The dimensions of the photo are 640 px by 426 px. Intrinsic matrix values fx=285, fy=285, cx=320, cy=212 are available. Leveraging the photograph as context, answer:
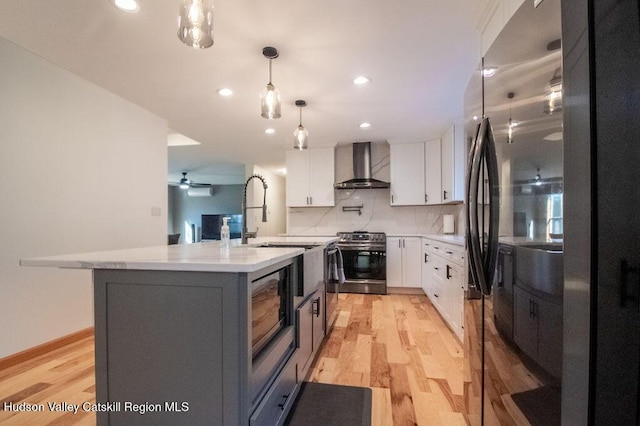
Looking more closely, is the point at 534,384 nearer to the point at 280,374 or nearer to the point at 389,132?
the point at 280,374

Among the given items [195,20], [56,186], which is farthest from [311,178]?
[195,20]

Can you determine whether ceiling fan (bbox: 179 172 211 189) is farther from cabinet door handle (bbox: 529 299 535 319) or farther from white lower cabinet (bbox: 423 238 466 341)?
cabinet door handle (bbox: 529 299 535 319)

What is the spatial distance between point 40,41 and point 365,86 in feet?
8.20

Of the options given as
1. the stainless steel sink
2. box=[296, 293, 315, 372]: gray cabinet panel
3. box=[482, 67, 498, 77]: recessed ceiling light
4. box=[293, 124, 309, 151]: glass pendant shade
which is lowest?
box=[296, 293, 315, 372]: gray cabinet panel

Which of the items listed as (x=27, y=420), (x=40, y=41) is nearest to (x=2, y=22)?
(x=40, y=41)

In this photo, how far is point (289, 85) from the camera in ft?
8.76

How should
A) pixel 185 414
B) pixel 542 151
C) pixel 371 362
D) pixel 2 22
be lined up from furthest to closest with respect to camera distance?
1. pixel 371 362
2. pixel 2 22
3. pixel 185 414
4. pixel 542 151

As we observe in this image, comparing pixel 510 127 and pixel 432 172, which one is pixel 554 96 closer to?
pixel 510 127

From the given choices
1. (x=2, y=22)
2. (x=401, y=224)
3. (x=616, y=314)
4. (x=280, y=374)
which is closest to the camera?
(x=616, y=314)

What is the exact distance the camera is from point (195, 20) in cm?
129

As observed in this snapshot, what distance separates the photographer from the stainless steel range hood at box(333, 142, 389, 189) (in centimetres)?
467

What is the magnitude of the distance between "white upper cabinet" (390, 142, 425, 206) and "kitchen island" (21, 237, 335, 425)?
391 cm

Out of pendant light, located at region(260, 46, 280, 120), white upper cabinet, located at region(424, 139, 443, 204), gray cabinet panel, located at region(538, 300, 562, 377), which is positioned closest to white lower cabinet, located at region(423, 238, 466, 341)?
white upper cabinet, located at region(424, 139, 443, 204)

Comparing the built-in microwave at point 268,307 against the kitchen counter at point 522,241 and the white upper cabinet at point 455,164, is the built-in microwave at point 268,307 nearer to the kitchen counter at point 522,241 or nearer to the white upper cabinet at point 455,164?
the kitchen counter at point 522,241
